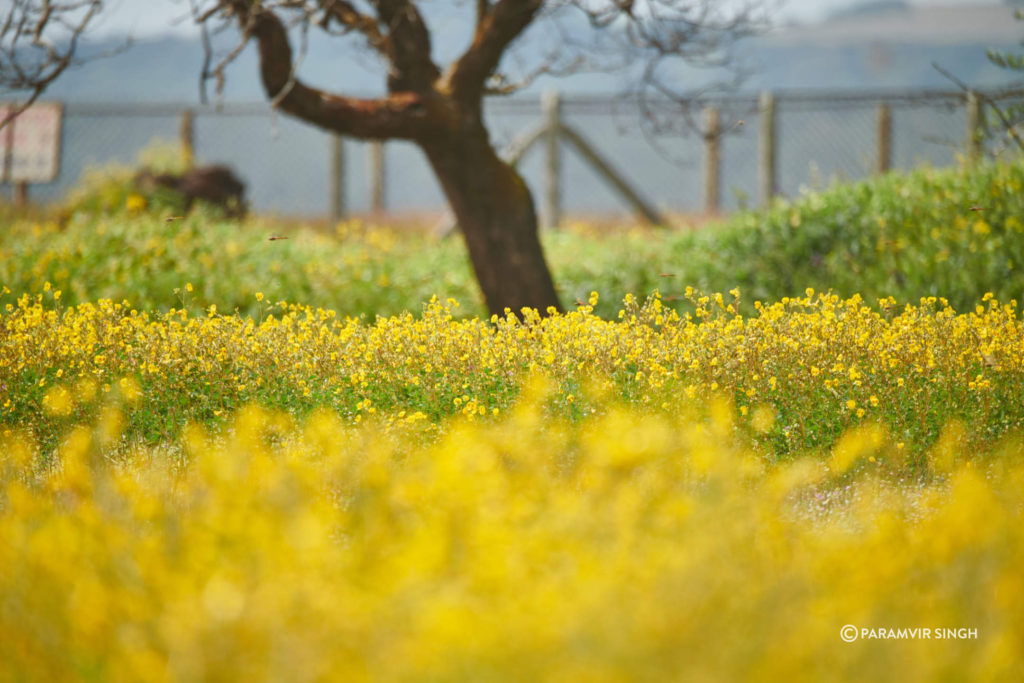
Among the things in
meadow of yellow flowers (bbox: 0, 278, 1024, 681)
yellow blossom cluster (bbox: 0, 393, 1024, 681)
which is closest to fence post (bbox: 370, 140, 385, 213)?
meadow of yellow flowers (bbox: 0, 278, 1024, 681)

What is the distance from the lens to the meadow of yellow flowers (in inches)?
74.1

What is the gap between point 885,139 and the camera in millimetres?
13797

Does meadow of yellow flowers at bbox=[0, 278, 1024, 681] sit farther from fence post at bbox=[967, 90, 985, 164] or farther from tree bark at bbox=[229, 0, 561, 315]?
tree bark at bbox=[229, 0, 561, 315]

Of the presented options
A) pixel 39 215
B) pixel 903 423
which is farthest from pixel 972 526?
pixel 39 215

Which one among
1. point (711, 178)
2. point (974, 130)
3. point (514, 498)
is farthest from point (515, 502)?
point (711, 178)

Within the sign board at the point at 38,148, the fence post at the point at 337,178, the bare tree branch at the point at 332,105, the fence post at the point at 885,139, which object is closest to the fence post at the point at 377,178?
the fence post at the point at 337,178

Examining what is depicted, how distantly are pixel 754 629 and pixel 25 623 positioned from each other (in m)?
1.56

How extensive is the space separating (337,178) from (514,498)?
1192 centimetres

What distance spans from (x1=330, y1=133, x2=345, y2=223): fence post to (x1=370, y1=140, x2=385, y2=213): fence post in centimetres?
67

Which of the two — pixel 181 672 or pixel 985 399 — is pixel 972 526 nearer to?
pixel 181 672

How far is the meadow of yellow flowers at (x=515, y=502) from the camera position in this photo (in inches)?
74.1

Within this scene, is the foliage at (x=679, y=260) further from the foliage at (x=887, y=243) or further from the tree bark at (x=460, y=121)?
the tree bark at (x=460, y=121)

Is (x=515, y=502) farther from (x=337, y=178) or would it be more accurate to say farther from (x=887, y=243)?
(x=337, y=178)

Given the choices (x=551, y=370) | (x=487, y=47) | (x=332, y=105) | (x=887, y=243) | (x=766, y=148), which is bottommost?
(x=551, y=370)
